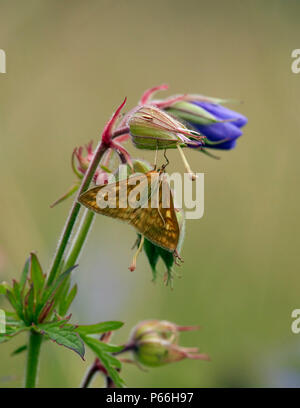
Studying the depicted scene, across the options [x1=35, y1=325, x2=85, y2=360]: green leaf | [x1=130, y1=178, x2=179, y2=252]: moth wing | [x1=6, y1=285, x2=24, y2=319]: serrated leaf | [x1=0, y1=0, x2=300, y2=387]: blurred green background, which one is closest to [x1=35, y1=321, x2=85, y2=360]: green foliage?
[x1=35, y1=325, x2=85, y2=360]: green leaf

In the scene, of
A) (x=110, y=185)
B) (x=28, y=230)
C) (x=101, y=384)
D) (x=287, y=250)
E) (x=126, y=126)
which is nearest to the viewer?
(x=110, y=185)

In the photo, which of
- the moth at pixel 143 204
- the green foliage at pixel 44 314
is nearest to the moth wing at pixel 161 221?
the moth at pixel 143 204

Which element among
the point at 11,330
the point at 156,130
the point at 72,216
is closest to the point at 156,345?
the point at 11,330

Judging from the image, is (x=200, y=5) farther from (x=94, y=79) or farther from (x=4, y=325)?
(x=4, y=325)

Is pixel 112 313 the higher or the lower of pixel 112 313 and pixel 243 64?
the lower

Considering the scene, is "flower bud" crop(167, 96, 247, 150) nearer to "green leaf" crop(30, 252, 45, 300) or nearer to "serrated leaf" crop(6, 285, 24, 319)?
"green leaf" crop(30, 252, 45, 300)

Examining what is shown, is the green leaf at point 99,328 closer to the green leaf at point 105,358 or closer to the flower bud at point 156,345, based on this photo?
the green leaf at point 105,358

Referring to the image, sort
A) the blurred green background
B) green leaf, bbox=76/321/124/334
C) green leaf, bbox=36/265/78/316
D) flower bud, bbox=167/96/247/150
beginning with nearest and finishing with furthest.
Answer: green leaf, bbox=36/265/78/316, green leaf, bbox=76/321/124/334, flower bud, bbox=167/96/247/150, the blurred green background

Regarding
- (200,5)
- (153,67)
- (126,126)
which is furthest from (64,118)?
(126,126)
